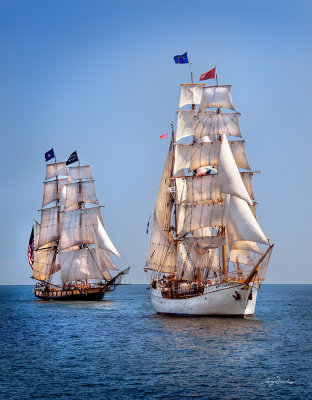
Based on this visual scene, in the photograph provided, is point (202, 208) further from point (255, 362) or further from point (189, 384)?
point (189, 384)

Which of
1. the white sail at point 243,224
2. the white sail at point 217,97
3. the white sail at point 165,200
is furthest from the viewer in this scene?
the white sail at point 165,200

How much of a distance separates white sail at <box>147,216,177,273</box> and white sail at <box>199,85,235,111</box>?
55.7 feet

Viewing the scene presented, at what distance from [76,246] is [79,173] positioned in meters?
14.4

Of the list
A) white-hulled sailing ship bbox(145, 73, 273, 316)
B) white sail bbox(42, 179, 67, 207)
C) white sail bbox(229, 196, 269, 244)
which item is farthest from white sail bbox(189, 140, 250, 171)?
white sail bbox(42, 179, 67, 207)

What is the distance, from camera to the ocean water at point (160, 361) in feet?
96.0

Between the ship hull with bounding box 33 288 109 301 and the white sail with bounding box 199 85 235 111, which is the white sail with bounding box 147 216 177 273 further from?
the ship hull with bounding box 33 288 109 301

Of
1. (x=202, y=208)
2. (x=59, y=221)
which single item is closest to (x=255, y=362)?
(x=202, y=208)

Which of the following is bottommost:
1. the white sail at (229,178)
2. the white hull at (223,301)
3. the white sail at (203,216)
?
the white hull at (223,301)

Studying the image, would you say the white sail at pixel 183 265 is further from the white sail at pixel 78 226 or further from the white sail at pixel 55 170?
the white sail at pixel 55 170

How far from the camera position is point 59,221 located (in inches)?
4710

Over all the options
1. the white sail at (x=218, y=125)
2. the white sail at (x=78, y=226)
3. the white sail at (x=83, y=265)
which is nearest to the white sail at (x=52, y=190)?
the white sail at (x=78, y=226)

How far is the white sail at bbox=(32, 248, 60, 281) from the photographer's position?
120156 mm

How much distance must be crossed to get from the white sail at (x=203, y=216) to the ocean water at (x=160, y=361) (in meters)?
13.6

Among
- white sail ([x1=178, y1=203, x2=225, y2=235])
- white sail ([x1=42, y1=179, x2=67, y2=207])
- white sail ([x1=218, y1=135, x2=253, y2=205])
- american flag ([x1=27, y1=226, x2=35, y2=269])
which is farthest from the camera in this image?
white sail ([x1=42, y1=179, x2=67, y2=207])
